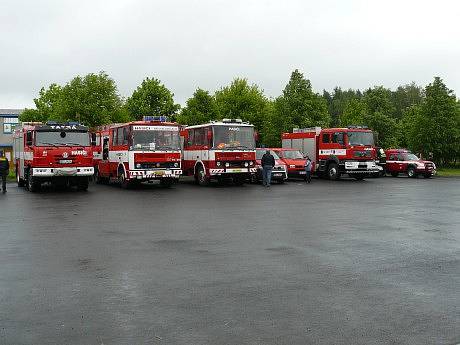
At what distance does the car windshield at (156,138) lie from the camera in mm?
23875

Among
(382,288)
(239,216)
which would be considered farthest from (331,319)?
(239,216)

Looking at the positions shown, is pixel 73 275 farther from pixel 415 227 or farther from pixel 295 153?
pixel 295 153

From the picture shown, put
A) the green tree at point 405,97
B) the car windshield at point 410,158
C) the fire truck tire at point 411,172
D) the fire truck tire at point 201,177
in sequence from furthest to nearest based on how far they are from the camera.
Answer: the green tree at point 405,97, the car windshield at point 410,158, the fire truck tire at point 411,172, the fire truck tire at point 201,177

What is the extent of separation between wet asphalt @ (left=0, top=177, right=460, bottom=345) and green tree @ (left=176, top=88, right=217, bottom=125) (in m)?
34.8

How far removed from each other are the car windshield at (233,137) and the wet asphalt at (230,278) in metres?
11.4

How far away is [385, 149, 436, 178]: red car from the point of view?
3616 cm

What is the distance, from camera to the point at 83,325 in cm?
541

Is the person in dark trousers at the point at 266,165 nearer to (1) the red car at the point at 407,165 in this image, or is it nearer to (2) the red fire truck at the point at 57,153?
(2) the red fire truck at the point at 57,153

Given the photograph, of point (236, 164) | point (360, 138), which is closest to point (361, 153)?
point (360, 138)

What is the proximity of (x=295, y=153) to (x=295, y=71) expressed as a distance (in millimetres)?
22807

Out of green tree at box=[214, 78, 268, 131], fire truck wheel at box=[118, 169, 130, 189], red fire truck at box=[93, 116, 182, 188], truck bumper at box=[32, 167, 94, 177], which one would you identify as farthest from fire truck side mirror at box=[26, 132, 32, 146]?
green tree at box=[214, 78, 268, 131]

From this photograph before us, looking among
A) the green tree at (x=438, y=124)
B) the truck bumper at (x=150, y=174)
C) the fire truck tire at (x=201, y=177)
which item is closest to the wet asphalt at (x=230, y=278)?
the truck bumper at (x=150, y=174)

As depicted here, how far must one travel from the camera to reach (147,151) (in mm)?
23938

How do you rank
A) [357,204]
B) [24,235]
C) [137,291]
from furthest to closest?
[357,204], [24,235], [137,291]
